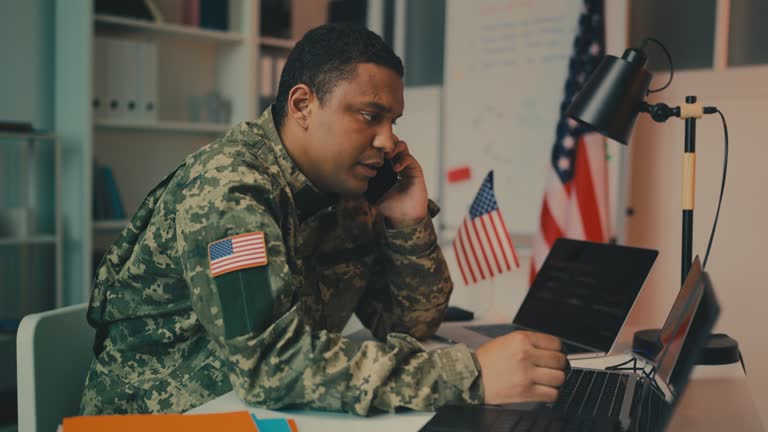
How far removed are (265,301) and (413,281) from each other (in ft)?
2.08

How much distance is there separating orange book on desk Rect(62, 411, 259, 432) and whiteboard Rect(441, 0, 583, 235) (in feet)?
7.48

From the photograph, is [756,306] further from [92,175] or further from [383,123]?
[92,175]

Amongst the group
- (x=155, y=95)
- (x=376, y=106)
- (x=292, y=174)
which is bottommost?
(x=292, y=174)

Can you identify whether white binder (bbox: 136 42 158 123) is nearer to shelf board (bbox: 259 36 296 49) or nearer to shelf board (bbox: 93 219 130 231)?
shelf board (bbox: 93 219 130 231)

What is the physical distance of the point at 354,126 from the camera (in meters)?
1.25

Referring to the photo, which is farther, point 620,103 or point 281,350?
point 620,103

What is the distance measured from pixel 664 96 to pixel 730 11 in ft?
1.23

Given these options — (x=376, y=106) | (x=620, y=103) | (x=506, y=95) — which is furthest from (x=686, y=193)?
(x=506, y=95)

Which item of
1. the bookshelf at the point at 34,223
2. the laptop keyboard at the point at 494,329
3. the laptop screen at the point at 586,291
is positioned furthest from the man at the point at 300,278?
the bookshelf at the point at 34,223

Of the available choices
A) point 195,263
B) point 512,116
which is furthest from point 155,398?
point 512,116

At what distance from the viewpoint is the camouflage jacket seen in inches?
38.5

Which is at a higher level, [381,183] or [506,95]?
[506,95]

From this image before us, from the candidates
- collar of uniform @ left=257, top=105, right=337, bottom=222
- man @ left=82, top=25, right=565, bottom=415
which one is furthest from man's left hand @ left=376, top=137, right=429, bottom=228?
collar of uniform @ left=257, top=105, right=337, bottom=222

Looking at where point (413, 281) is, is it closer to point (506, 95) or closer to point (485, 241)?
point (485, 241)
